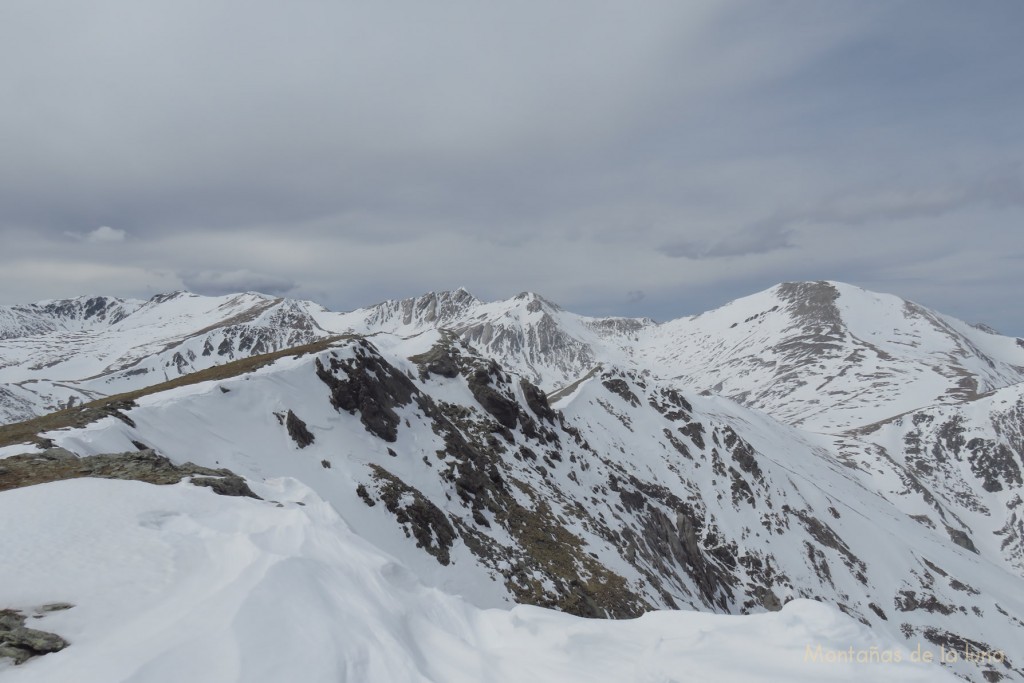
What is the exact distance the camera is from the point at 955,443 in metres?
195

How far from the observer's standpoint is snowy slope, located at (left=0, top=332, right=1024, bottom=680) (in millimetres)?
32375

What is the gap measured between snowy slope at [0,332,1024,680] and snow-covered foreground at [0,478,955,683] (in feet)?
9.54

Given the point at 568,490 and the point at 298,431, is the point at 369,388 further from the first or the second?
the point at 568,490

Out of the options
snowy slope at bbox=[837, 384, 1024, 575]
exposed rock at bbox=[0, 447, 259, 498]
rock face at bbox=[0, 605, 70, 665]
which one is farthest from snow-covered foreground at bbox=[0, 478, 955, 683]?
snowy slope at bbox=[837, 384, 1024, 575]

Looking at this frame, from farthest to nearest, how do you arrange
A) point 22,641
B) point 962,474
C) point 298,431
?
point 962,474 → point 298,431 → point 22,641

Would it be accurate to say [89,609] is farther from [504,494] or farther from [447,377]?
[447,377]

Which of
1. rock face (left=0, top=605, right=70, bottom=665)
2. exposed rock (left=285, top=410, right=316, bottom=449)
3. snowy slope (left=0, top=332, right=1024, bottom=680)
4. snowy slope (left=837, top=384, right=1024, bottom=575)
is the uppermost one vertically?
rock face (left=0, top=605, right=70, bottom=665)

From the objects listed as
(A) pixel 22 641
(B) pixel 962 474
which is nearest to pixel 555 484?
(A) pixel 22 641

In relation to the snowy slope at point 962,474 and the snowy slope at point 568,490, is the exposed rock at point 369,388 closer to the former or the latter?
the snowy slope at point 568,490

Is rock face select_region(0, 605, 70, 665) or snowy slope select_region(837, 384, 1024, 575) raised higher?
rock face select_region(0, 605, 70, 665)

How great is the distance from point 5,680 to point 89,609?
2.21 metres

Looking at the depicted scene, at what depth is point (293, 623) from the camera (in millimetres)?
9414

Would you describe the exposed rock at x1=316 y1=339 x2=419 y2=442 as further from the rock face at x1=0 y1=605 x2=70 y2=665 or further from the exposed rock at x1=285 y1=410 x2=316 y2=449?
the rock face at x1=0 y1=605 x2=70 y2=665

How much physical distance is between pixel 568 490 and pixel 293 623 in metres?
46.2
